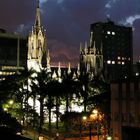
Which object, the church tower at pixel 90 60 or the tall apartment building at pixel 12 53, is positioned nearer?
the tall apartment building at pixel 12 53

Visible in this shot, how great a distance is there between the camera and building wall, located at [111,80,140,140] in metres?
53.8

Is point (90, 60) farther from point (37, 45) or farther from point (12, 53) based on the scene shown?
point (37, 45)

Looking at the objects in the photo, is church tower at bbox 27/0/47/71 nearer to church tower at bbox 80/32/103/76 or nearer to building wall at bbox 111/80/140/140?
church tower at bbox 80/32/103/76

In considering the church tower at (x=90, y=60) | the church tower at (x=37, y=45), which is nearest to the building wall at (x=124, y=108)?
the church tower at (x=37, y=45)

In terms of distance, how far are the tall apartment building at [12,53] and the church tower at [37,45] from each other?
30.6 metres

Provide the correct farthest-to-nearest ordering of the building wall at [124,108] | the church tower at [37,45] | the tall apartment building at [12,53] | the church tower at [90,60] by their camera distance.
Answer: the church tower at [90,60] → the tall apartment building at [12,53] → the church tower at [37,45] → the building wall at [124,108]

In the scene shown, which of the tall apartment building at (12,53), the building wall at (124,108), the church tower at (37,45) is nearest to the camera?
the building wall at (124,108)

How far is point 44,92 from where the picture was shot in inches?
3300

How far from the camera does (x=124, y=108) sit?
5650 centimetres

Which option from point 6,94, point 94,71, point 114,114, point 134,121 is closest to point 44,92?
point 6,94

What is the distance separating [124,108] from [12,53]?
376 ft

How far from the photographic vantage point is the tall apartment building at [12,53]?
6447 inches

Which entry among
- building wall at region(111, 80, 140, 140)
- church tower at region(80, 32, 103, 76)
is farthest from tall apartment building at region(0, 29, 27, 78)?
building wall at region(111, 80, 140, 140)

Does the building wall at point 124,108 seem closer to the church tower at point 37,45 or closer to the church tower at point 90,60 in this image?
the church tower at point 37,45
